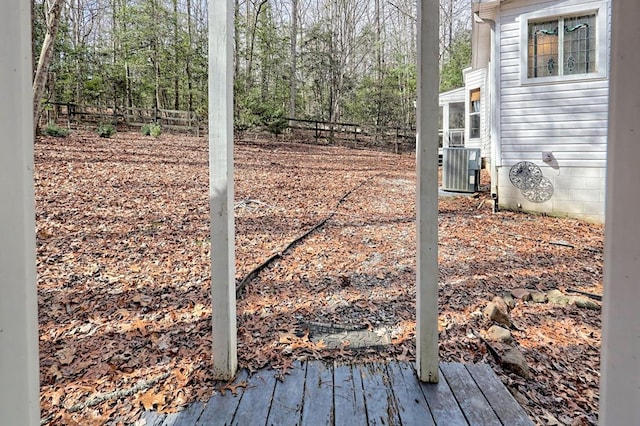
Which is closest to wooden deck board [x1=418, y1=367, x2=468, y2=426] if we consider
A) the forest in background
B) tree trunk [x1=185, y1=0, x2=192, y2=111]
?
the forest in background

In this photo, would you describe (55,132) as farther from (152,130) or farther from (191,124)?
(191,124)

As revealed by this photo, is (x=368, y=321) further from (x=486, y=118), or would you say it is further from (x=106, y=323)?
(x=486, y=118)

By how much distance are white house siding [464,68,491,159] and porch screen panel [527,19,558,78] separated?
261 centimetres

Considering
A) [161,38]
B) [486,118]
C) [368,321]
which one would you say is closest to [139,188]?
[368,321]

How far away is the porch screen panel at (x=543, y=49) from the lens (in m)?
6.26

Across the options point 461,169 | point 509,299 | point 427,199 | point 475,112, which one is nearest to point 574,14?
point 461,169

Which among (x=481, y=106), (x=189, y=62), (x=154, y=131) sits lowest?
(x=154, y=131)

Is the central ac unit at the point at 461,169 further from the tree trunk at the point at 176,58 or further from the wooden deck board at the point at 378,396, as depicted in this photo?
the tree trunk at the point at 176,58

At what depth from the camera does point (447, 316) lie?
2934 mm

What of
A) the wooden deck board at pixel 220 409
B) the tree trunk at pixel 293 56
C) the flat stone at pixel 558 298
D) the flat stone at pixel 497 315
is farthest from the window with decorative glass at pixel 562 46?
the tree trunk at pixel 293 56

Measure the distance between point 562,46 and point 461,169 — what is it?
2.79m
